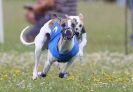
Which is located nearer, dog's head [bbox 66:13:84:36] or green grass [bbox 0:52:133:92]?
green grass [bbox 0:52:133:92]

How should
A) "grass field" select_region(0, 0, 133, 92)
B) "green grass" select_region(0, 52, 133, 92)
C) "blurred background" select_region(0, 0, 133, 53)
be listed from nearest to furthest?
"green grass" select_region(0, 52, 133, 92)
"grass field" select_region(0, 0, 133, 92)
"blurred background" select_region(0, 0, 133, 53)

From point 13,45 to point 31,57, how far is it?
10.6ft

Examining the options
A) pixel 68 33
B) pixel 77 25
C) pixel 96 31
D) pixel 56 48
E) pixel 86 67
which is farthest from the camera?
pixel 96 31

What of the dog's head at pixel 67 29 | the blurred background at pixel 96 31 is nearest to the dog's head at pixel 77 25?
the dog's head at pixel 67 29

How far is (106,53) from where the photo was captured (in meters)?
15.6

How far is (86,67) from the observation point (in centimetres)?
1271

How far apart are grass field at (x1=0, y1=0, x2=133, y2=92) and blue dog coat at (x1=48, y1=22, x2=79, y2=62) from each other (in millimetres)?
310

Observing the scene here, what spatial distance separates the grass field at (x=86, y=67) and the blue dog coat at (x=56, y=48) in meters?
0.31

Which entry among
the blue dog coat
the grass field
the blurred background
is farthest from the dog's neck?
the blurred background

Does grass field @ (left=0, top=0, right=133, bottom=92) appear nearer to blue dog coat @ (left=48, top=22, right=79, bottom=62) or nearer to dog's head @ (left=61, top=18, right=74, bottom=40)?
blue dog coat @ (left=48, top=22, right=79, bottom=62)

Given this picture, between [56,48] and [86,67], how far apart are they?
3.43 metres

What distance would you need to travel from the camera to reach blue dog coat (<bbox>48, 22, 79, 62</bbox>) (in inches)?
366

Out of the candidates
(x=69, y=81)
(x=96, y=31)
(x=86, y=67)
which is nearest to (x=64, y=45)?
(x=69, y=81)

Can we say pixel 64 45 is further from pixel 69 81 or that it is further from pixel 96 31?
pixel 96 31
